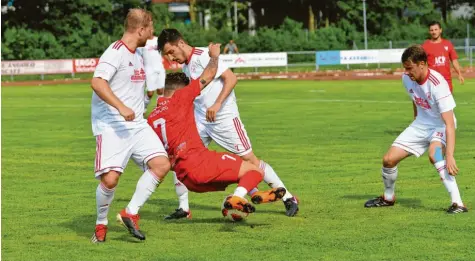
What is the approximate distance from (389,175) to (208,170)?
2.41 metres

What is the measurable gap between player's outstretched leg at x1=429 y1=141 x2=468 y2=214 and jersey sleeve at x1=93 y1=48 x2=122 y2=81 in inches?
135

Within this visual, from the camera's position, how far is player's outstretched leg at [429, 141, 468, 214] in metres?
11.0

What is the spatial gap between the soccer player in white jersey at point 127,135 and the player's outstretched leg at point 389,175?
2.66 m

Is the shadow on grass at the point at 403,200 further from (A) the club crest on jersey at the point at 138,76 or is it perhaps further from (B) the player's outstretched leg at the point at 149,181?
(A) the club crest on jersey at the point at 138,76

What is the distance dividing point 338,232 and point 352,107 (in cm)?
1932

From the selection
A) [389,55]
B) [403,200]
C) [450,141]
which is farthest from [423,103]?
[389,55]

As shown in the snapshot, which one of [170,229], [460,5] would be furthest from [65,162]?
[460,5]

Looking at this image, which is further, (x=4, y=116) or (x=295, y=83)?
(x=295, y=83)

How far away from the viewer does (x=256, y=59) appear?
186ft

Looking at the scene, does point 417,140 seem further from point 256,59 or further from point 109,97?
point 256,59

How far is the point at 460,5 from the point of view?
332 ft

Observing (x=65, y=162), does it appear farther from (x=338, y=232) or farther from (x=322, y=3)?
(x=322, y=3)

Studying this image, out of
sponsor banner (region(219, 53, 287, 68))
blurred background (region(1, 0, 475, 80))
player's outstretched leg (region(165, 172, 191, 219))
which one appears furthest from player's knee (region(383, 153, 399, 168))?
blurred background (region(1, 0, 475, 80))

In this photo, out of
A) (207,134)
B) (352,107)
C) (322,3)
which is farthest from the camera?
(322,3)
